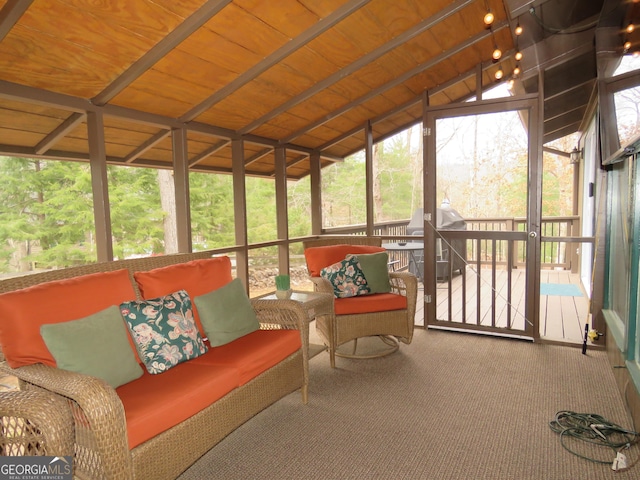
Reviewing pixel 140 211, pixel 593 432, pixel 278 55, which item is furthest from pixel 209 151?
pixel 593 432

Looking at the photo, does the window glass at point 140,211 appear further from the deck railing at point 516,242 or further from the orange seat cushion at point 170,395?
the orange seat cushion at point 170,395

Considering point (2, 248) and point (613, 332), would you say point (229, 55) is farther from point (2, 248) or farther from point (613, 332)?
point (2, 248)

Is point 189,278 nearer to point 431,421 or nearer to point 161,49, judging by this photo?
point 161,49

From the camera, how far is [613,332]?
2852 mm

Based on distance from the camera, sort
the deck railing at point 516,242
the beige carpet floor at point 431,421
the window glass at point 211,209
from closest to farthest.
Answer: the beige carpet floor at point 431,421
the deck railing at point 516,242
the window glass at point 211,209

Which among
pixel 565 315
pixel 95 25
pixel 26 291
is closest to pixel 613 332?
pixel 565 315

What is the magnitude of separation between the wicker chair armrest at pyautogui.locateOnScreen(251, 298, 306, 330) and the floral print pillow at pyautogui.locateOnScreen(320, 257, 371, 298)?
2.77 feet

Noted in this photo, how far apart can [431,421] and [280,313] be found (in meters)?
1.11

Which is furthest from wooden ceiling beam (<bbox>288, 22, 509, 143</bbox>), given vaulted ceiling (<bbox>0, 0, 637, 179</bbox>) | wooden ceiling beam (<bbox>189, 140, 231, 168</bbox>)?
wooden ceiling beam (<bbox>189, 140, 231, 168</bbox>)

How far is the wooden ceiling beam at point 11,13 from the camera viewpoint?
1841 millimetres

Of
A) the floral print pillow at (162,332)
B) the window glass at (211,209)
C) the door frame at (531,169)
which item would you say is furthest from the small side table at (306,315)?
the window glass at (211,209)

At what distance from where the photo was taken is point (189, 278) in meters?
2.51

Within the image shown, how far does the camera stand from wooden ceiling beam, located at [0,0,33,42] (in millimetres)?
1841

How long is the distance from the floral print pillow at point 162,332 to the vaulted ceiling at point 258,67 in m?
1.43
